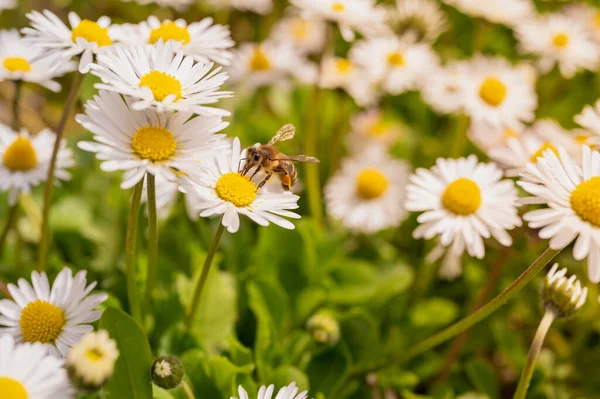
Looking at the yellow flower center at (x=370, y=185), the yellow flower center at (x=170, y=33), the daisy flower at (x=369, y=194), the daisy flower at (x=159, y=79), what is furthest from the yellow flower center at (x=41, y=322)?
the yellow flower center at (x=370, y=185)

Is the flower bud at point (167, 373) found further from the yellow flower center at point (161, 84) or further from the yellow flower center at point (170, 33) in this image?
the yellow flower center at point (170, 33)

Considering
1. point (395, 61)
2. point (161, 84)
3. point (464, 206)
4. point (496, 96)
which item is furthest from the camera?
point (395, 61)

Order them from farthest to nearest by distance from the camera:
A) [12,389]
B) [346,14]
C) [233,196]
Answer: [346,14] < [233,196] < [12,389]

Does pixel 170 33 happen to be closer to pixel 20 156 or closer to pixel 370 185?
pixel 20 156

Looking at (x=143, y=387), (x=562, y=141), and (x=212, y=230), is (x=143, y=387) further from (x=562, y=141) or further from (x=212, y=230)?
(x=562, y=141)

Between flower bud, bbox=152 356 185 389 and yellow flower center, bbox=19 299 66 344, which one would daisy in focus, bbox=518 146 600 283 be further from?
yellow flower center, bbox=19 299 66 344

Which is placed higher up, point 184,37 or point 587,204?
point 184,37

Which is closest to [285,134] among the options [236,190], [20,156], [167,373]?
[236,190]
